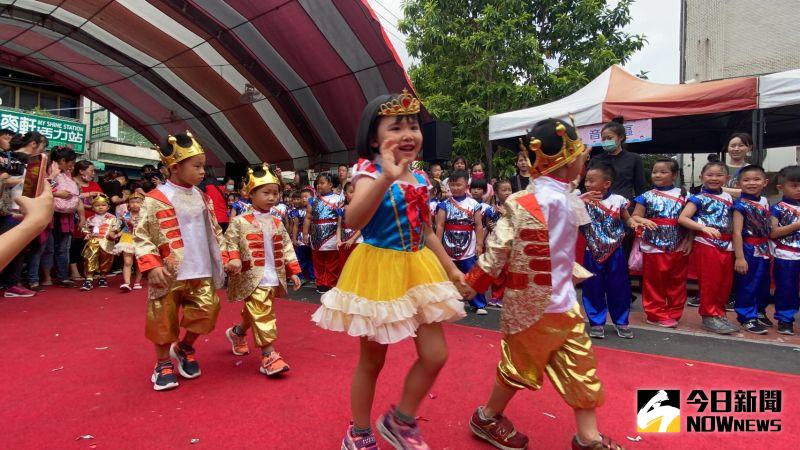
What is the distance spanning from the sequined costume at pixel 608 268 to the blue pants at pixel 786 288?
1488 mm

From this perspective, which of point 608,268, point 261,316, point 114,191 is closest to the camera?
point 261,316

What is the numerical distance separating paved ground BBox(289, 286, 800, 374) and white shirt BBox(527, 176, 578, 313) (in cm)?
224

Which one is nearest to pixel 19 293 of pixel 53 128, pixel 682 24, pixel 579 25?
pixel 579 25

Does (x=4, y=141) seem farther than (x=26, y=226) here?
Yes

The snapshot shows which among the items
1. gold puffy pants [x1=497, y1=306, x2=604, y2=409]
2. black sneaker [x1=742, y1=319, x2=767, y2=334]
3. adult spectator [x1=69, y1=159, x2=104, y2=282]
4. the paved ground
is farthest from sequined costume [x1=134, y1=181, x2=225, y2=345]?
adult spectator [x1=69, y1=159, x2=104, y2=282]

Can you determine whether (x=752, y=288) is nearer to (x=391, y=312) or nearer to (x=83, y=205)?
(x=391, y=312)

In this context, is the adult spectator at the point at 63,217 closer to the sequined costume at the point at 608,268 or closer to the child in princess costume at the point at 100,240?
the child in princess costume at the point at 100,240

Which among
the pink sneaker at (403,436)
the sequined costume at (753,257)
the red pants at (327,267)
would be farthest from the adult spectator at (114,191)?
the sequined costume at (753,257)

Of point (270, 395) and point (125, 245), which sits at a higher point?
point (125, 245)

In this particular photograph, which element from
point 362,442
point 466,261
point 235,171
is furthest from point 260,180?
point 235,171

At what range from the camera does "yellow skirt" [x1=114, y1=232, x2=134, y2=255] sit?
699 centimetres

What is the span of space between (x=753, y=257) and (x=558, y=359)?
3616 mm

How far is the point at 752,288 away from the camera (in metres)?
4.61

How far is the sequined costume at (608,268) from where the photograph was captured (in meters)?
4.41
